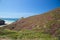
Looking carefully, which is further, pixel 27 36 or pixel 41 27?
pixel 41 27

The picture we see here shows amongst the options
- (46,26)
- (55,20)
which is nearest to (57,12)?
(55,20)

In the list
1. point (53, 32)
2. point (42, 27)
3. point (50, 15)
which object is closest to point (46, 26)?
point (42, 27)

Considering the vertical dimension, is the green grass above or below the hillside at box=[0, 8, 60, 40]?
below

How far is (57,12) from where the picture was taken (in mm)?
14188

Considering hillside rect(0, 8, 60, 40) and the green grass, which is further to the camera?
Result: hillside rect(0, 8, 60, 40)

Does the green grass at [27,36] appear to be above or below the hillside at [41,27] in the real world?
below

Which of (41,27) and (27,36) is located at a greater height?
(41,27)

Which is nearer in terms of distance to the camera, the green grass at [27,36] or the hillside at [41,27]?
the green grass at [27,36]

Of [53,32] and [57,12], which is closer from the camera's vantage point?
[53,32]

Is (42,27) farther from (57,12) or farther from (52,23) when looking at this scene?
(57,12)

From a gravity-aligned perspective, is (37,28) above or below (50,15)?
below

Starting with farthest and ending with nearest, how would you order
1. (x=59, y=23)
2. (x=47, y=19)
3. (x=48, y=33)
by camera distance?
1. (x=47, y=19)
2. (x=59, y=23)
3. (x=48, y=33)

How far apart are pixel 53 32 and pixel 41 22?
251 cm

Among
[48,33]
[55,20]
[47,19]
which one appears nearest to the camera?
[48,33]
